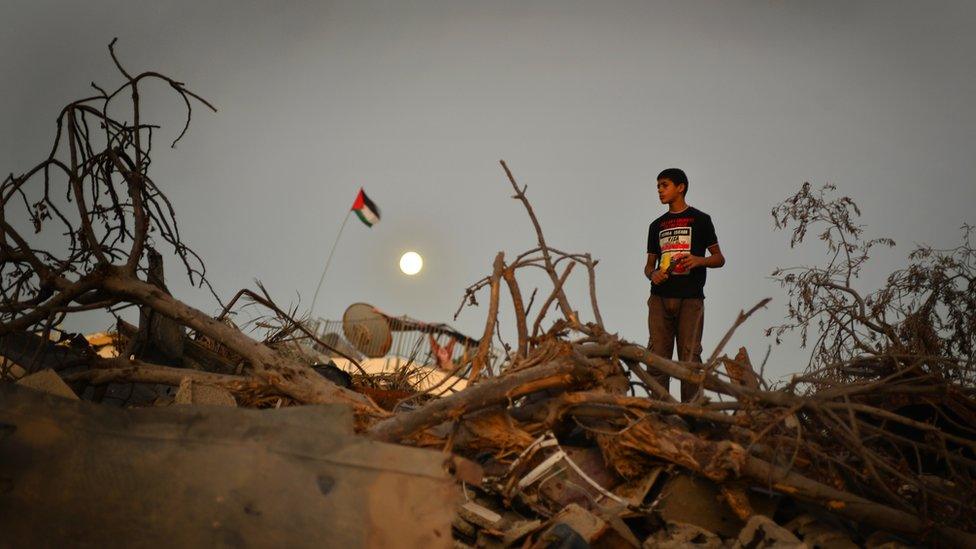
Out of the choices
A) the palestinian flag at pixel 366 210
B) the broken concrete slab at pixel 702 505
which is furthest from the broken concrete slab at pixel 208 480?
the palestinian flag at pixel 366 210

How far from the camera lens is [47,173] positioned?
400 centimetres

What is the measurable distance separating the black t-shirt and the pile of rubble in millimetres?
760

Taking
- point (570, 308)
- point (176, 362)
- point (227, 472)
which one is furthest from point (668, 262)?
point (176, 362)

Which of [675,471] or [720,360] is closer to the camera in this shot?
[675,471]

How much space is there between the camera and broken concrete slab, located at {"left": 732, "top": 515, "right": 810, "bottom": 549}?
2.43 meters

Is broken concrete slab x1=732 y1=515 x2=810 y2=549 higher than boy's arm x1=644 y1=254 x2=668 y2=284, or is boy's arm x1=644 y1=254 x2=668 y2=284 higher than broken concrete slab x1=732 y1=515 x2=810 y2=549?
boy's arm x1=644 y1=254 x2=668 y2=284

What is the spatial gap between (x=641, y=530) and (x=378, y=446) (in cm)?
139

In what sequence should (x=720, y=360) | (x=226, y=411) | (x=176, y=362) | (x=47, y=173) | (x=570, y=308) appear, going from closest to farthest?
(x=226, y=411), (x=720, y=360), (x=570, y=308), (x=47, y=173), (x=176, y=362)

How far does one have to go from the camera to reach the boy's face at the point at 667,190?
169 inches

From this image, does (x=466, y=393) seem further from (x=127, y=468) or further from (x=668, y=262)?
(x=668, y=262)

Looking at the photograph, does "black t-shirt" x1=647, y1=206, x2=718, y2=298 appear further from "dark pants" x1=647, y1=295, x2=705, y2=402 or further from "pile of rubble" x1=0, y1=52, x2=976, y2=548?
"pile of rubble" x1=0, y1=52, x2=976, y2=548

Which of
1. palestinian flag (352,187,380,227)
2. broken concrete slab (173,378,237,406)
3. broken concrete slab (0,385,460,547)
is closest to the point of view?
broken concrete slab (0,385,460,547)

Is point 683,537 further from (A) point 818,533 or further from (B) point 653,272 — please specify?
(B) point 653,272

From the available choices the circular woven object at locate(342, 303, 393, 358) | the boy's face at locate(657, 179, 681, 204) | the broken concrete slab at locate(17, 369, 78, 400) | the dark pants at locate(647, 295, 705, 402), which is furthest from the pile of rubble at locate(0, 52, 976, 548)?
the circular woven object at locate(342, 303, 393, 358)
